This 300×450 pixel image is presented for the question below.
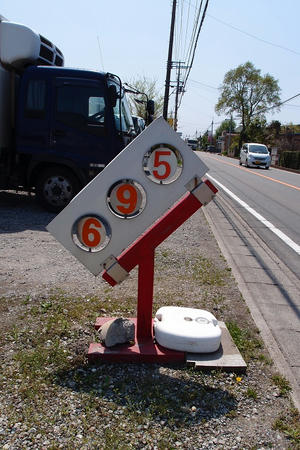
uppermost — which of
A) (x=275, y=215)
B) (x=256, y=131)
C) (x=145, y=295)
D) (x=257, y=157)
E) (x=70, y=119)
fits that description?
(x=256, y=131)

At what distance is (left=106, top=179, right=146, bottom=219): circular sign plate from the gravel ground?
1114 mm

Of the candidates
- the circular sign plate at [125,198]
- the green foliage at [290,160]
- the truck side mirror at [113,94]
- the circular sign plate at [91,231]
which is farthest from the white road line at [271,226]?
the green foliage at [290,160]

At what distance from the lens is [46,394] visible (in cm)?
263

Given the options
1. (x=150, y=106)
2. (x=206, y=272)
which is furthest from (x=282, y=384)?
(x=150, y=106)

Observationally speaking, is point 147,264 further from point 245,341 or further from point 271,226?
point 271,226

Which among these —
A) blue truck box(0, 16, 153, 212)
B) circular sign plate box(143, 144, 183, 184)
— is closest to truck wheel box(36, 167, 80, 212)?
blue truck box(0, 16, 153, 212)

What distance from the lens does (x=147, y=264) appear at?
318 cm

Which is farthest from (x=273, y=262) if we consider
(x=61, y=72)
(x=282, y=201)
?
(x=282, y=201)

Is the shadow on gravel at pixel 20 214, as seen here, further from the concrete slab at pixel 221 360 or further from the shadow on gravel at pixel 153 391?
the concrete slab at pixel 221 360

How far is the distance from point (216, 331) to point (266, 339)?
62cm

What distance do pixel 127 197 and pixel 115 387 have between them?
1.34m

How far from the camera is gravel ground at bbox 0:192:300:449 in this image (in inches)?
91.9

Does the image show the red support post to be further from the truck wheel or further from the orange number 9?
the truck wheel

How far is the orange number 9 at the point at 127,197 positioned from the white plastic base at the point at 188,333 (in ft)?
3.13
